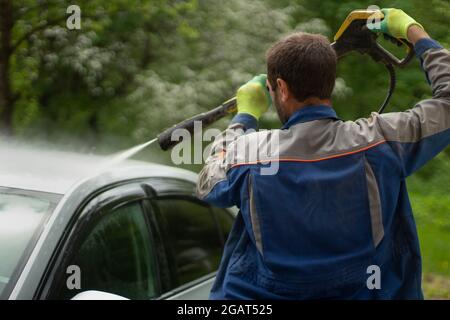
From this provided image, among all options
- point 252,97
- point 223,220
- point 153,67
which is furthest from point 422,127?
point 153,67

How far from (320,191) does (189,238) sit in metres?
1.89

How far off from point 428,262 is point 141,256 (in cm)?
455

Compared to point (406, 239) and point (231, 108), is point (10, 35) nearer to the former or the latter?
point (231, 108)

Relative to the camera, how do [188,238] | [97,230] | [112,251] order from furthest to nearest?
[188,238], [112,251], [97,230]

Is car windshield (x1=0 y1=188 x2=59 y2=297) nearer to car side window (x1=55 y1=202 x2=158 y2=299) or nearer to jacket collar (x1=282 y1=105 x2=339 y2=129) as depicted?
car side window (x1=55 y1=202 x2=158 y2=299)

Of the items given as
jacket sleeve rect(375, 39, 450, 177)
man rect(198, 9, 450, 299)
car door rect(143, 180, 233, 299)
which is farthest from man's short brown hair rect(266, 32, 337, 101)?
car door rect(143, 180, 233, 299)

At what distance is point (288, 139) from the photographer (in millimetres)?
2029

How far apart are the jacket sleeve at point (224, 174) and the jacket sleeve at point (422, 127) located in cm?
47

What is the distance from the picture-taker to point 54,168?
3141mm

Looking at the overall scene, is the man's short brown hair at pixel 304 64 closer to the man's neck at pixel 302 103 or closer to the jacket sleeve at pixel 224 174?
the man's neck at pixel 302 103

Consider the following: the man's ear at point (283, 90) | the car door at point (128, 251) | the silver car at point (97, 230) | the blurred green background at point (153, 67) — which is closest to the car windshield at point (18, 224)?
the silver car at point (97, 230)

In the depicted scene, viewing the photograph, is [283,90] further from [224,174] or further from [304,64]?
[224,174]
